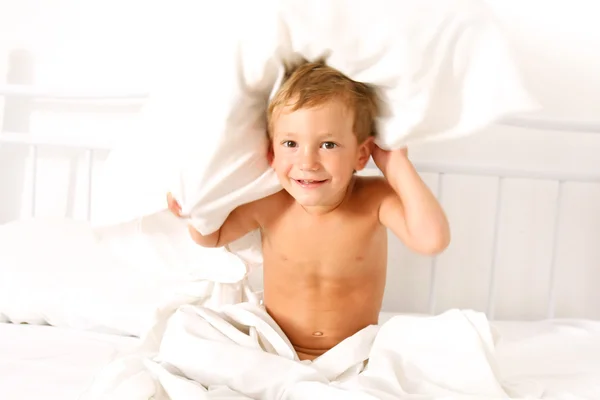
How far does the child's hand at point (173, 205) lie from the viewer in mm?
961

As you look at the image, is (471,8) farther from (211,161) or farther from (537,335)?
(537,335)

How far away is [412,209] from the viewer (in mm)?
876

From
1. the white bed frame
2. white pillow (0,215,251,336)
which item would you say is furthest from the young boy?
the white bed frame

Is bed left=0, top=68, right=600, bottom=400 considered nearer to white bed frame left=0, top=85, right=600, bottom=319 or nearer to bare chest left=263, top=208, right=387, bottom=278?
white bed frame left=0, top=85, right=600, bottom=319

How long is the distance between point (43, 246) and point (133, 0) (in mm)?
611

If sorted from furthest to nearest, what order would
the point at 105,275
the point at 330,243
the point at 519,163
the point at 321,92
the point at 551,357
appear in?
the point at 519,163 → the point at 105,275 → the point at 551,357 → the point at 330,243 → the point at 321,92

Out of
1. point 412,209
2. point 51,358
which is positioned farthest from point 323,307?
point 51,358

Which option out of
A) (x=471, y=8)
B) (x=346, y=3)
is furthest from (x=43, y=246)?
(x=471, y=8)

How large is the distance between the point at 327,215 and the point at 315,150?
0.13m

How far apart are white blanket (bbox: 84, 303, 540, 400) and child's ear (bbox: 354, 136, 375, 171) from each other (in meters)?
0.22

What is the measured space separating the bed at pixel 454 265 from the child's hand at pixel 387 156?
0.38m

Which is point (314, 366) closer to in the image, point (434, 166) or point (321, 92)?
point (321, 92)

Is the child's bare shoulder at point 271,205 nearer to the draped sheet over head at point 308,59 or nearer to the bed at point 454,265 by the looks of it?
the draped sheet over head at point 308,59

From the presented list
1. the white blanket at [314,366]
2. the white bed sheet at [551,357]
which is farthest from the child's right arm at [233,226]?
the white bed sheet at [551,357]
